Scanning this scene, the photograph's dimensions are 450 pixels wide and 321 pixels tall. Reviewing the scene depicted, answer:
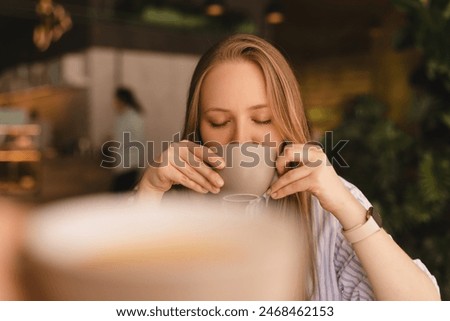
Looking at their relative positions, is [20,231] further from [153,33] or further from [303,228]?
[153,33]

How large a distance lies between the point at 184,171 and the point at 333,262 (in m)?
0.30

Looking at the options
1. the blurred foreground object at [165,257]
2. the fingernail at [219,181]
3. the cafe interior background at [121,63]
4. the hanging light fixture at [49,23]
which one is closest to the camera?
the blurred foreground object at [165,257]

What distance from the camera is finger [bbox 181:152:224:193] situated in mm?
622

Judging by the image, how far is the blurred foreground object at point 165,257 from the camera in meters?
0.45

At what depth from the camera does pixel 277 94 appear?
2.62 feet

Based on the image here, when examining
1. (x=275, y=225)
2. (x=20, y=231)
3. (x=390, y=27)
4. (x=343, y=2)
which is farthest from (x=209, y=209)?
(x=343, y=2)

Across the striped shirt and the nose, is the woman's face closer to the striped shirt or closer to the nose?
the nose

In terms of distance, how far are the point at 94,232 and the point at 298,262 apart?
0.81ft

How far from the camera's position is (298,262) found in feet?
1.87

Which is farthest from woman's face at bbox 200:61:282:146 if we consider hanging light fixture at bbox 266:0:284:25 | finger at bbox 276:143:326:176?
hanging light fixture at bbox 266:0:284:25

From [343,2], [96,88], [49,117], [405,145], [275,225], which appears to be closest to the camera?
[275,225]

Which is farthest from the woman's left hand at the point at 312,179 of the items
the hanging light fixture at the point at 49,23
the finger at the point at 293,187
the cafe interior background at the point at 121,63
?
the hanging light fixture at the point at 49,23

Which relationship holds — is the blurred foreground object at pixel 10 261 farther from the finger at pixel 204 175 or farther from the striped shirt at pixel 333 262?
the striped shirt at pixel 333 262
